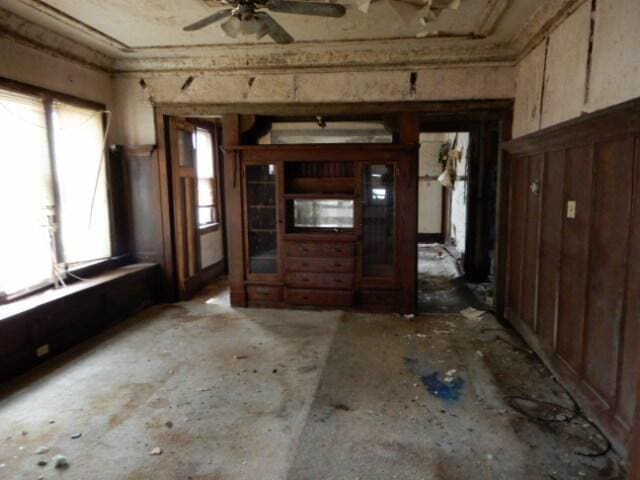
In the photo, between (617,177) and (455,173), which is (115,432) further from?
(455,173)

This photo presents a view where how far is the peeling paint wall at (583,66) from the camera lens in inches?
90.7

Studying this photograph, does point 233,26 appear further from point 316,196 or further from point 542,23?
point 542,23

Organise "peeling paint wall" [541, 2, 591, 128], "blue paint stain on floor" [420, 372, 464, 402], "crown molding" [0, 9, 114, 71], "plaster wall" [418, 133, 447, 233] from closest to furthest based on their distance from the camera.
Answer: "peeling paint wall" [541, 2, 591, 128], "blue paint stain on floor" [420, 372, 464, 402], "crown molding" [0, 9, 114, 71], "plaster wall" [418, 133, 447, 233]

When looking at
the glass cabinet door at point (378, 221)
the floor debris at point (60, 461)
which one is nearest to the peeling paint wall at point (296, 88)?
the glass cabinet door at point (378, 221)

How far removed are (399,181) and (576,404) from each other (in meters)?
2.65

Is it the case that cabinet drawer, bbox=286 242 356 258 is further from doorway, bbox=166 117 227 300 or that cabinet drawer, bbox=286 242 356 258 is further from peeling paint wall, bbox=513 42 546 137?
peeling paint wall, bbox=513 42 546 137

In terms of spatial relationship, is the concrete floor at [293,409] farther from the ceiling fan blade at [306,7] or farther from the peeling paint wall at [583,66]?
the ceiling fan blade at [306,7]

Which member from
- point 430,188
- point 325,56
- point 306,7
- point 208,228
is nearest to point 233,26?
point 306,7

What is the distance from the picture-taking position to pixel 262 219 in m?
5.05

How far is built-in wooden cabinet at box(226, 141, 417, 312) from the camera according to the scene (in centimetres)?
473

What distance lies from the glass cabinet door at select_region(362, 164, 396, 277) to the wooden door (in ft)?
7.47

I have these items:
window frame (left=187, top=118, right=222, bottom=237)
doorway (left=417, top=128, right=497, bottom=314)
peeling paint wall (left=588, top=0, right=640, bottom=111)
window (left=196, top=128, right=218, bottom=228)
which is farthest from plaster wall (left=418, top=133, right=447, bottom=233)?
peeling paint wall (left=588, top=0, right=640, bottom=111)

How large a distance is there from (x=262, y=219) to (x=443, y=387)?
2.83 meters

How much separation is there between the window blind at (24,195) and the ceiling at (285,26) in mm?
662
